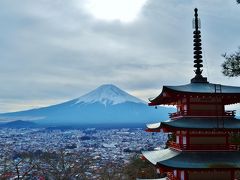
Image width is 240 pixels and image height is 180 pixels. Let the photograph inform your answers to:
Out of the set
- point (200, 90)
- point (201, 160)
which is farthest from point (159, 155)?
point (200, 90)

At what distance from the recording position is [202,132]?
1549cm

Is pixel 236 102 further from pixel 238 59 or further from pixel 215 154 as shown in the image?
pixel 238 59

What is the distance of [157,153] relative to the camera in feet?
58.5

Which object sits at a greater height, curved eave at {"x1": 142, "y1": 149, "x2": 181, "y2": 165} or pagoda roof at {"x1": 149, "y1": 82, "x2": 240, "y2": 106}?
pagoda roof at {"x1": 149, "y1": 82, "x2": 240, "y2": 106}

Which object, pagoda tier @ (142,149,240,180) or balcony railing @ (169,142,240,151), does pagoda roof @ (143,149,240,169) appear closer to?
pagoda tier @ (142,149,240,180)

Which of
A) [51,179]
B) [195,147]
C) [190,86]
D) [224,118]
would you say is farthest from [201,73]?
[51,179]

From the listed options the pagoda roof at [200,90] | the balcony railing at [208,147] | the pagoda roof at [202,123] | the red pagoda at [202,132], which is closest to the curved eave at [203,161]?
the red pagoda at [202,132]

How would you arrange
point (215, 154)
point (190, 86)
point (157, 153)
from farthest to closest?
point (157, 153), point (190, 86), point (215, 154)

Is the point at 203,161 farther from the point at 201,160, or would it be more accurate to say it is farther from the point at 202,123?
the point at 202,123

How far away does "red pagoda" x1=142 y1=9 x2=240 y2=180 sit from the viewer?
1481cm

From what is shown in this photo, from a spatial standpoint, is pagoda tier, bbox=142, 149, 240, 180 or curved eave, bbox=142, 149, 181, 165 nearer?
pagoda tier, bbox=142, 149, 240, 180

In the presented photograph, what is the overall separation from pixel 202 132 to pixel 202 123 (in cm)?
37

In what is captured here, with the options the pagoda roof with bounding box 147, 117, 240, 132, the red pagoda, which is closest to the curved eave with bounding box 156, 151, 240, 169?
the red pagoda

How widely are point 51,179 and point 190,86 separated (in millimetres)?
24715
